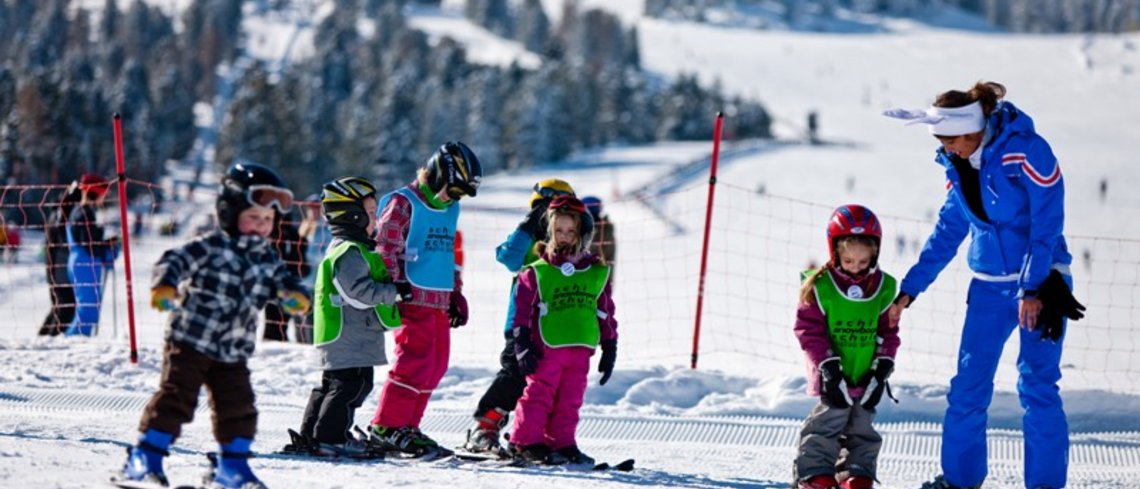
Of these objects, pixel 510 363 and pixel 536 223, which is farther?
pixel 536 223

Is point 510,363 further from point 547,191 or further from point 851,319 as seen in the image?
point 851,319

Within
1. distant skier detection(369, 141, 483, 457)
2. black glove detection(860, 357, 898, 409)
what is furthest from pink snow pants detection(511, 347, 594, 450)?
black glove detection(860, 357, 898, 409)

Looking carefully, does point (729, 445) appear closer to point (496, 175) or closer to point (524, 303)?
point (524, 303)

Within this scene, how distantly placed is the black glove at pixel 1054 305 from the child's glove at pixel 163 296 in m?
3.59

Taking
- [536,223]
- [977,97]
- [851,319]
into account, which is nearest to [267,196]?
[536,223]

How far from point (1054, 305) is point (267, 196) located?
333cm

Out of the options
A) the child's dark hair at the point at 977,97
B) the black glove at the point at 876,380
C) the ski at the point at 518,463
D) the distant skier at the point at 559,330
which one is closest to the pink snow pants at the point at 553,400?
the distant skier at the point at 559,330

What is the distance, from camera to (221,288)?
187 inches

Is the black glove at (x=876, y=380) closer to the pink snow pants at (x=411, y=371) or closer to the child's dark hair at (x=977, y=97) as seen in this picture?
the child's dark hair at (x=977, y=97)

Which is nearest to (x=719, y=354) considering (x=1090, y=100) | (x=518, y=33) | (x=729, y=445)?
(x=729, y=445)

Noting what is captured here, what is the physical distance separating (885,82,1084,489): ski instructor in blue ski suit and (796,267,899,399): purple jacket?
88mm

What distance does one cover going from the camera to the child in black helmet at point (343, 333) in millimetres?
6117

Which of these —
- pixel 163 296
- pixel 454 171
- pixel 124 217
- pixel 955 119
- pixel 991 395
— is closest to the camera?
pixel 163 296

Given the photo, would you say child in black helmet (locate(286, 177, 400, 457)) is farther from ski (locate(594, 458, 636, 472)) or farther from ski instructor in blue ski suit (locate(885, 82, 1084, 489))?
ski instructor in blue ski suit (locate(885, 82, 1084, 489))
